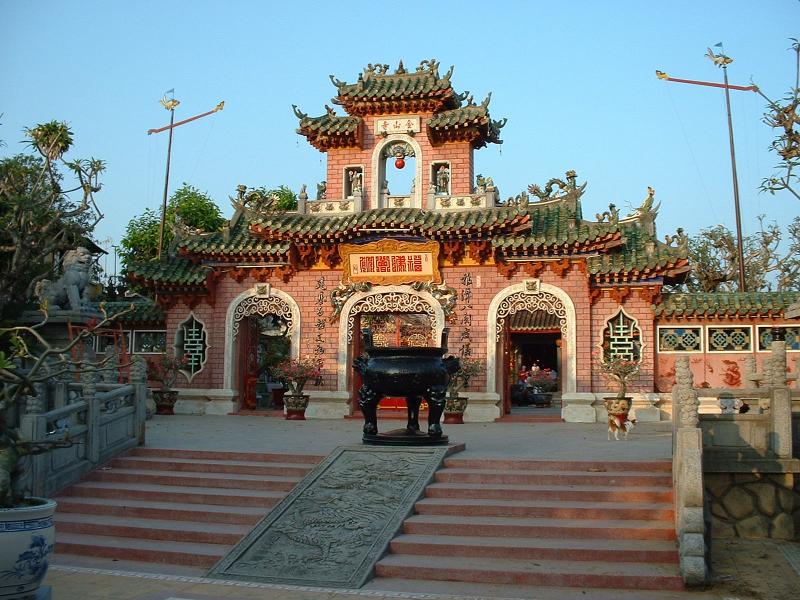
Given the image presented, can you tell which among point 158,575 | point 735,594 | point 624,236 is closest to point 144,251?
point 624,236

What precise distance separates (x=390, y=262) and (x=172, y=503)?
9.18m

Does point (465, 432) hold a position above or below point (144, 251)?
below

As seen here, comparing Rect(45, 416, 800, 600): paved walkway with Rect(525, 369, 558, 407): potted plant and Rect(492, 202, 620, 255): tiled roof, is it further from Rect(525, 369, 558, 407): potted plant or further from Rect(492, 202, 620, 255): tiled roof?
Rect(525, 369, 558, 407): potted plant

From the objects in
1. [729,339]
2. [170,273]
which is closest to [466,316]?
[729,339]

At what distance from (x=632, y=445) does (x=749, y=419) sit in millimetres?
2322

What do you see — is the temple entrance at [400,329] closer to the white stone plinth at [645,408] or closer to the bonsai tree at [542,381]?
the bonsai tree at [542,381]

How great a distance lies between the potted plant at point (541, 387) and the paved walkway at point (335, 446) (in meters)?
10.1

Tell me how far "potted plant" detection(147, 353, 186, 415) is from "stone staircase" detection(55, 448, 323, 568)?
750 cm

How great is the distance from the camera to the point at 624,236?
1672cm

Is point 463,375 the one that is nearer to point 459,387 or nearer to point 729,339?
point 459,387

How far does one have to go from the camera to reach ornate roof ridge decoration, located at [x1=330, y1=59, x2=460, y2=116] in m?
17.2

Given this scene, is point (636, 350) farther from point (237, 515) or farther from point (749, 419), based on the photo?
point (237, 515)

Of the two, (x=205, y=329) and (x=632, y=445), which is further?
(x=205, y=329)

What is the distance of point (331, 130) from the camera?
17.5 meters
